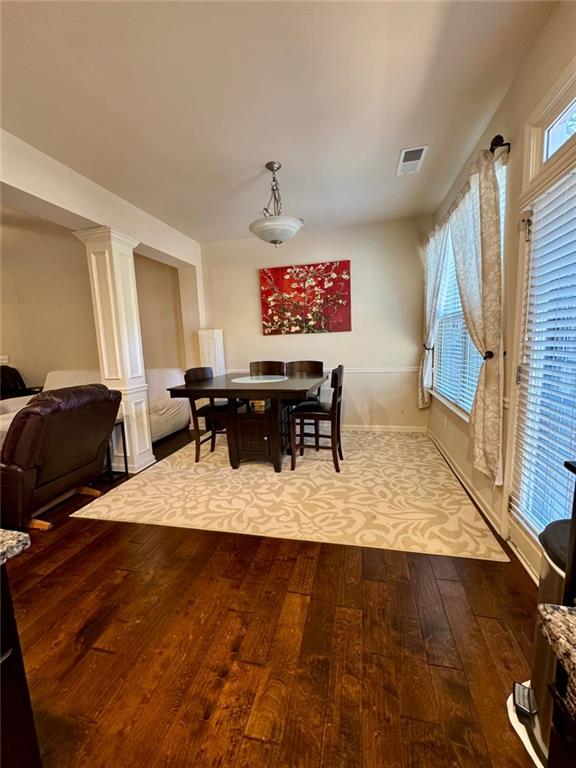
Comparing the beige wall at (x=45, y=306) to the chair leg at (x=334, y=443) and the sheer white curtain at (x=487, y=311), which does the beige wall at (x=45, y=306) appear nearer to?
the chair leg at (x=334, y=443)

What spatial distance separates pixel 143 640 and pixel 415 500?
1983 mm

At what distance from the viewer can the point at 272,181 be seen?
2.94m

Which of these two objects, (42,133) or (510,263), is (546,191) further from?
(42,133)

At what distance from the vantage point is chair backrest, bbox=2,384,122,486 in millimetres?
2039

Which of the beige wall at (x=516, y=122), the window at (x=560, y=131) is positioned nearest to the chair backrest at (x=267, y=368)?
the beige wall at (x=516, y=122)

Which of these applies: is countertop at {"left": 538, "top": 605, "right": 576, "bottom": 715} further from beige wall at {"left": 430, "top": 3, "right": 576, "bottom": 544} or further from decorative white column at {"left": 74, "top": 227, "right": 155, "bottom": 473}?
decorative white column at {"left": 74, "top": 227, "right": 155, "bottom": 473}

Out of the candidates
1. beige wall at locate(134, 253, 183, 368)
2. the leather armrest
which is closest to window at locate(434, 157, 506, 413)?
the leather armrest

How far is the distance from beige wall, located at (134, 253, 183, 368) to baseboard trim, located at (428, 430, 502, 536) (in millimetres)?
3845

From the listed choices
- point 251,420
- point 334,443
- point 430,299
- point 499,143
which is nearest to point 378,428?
point 334,443

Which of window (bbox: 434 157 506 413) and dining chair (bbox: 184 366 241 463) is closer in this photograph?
window (bbox: 434 157 506 413)

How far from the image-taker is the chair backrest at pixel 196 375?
11.4ft

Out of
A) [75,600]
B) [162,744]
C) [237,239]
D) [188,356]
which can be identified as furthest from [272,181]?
[162,744]

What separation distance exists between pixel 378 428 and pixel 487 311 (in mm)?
2569

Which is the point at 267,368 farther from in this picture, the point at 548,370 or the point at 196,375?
the point at 548,370
